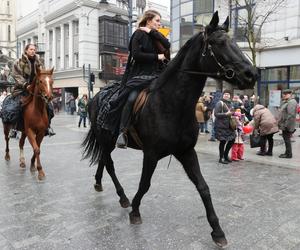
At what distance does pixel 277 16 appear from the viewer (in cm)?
2081

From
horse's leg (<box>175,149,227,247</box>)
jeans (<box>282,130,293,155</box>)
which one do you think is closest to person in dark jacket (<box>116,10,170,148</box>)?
horse's leg (<box>175,149,227,247</box>)

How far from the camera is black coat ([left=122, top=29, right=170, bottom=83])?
4.50 metres

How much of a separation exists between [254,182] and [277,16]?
55.2 ft

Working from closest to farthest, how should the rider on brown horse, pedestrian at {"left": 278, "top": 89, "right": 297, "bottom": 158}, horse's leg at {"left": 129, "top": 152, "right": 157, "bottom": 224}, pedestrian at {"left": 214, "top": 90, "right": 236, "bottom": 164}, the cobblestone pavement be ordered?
the cobblestone pavement
horse's leg at {"left": 129, "top": 152, "right": 157, "bottom": 224}
the rider on brown horse
pedestrian at {"left": 214, "top": 90, "right": 236, "bottom": 164}
pedestrian at {"left": 278, "top": 89, "right": 297, "bottom": 158}

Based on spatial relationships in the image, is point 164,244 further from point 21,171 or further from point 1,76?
point 1,76

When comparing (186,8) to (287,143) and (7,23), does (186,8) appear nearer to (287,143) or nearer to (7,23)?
(287,143)

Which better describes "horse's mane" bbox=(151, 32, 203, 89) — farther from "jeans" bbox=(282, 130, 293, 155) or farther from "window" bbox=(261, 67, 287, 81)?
"window" bbox=(261, 67, 287, 81)

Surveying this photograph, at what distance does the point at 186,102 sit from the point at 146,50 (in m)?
1.02

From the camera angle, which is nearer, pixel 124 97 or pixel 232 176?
pixel 124 97

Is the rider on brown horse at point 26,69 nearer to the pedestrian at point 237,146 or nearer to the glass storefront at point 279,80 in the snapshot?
the pedestrian at point 237,146

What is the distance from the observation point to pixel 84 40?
122 ft

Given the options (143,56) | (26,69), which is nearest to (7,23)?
(26,69)

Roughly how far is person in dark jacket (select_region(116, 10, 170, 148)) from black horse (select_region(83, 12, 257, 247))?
21cm

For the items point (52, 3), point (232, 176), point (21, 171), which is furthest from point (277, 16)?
point (52, 3)
